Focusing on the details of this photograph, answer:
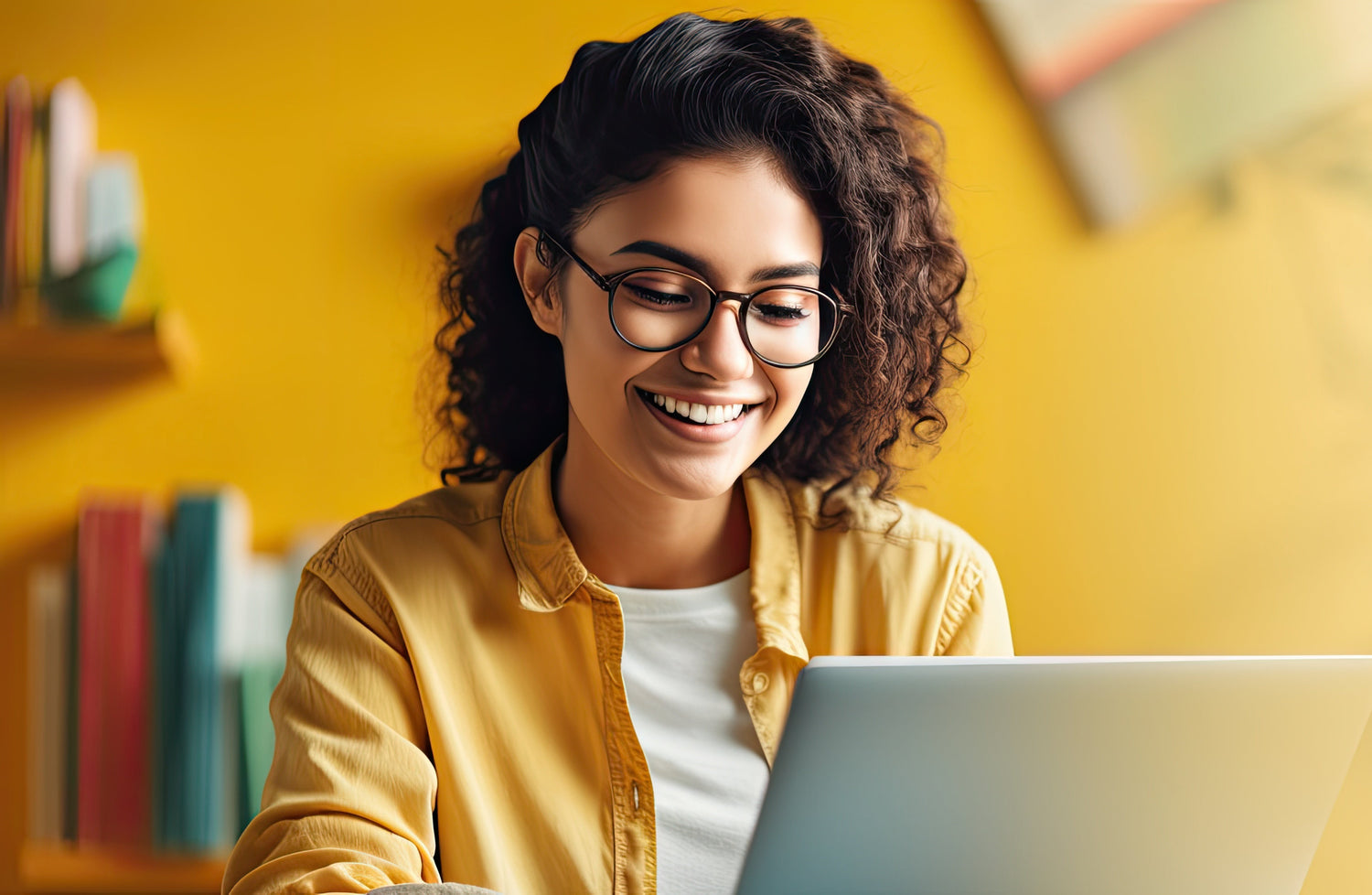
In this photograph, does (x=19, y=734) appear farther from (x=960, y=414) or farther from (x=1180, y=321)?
(x=1180, y=321)

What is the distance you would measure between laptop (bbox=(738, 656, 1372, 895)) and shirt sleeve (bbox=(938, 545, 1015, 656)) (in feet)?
1.53

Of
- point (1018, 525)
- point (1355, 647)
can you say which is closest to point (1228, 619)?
point (1355, 647)

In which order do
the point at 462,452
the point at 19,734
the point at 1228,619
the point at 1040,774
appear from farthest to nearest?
the point at 1228,619
the point at 19,734
the point at 462,452
the point at 1040,774

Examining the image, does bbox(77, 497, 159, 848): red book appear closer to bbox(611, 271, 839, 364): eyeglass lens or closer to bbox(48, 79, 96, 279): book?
bbox(48, 79, 96, 279): book

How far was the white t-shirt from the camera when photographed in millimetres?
1059

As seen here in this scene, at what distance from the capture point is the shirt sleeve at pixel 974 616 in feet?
3.89

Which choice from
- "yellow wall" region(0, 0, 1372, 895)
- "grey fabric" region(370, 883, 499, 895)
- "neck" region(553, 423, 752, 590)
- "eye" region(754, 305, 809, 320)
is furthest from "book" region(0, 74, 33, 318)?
"grey fabric" region(370, 883, 499, 895)

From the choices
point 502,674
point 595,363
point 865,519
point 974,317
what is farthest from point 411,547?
point 974,317

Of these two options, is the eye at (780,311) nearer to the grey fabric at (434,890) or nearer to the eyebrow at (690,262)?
the eyebrow at (690,262)

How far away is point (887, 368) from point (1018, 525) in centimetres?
112

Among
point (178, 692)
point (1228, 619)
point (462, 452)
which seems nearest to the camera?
point (462, 452)

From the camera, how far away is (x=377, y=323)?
85.0 inches

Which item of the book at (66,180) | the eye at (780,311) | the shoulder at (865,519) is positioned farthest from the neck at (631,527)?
the book at (66,180)

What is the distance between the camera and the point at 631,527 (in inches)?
45.4
